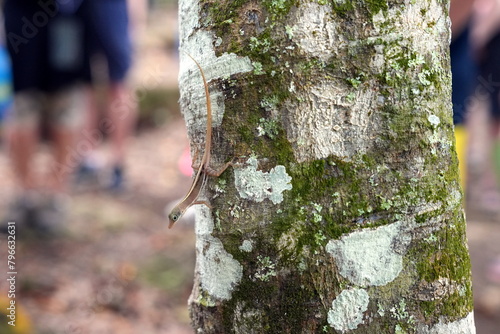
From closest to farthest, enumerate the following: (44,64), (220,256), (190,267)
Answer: (220,256), (190,267), (44,64)

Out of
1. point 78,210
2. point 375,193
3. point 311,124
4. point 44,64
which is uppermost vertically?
point 44,64

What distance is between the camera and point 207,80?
1370 mm

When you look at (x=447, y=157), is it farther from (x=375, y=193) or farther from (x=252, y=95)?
(x=252, y=95)

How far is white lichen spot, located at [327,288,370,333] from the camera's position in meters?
1.28

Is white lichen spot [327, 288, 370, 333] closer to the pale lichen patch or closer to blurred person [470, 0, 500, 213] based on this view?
the pale lichen patch

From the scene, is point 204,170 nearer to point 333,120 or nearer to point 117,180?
point 333,120

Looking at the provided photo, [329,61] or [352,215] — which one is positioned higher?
[329,61]

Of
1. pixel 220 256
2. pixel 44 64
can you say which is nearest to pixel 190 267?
pixel 44 64

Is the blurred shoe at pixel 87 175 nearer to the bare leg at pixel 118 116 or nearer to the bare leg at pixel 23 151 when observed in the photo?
the bare leg at pixel 118 116

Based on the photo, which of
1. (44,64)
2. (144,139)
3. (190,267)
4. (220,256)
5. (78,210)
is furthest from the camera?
(144,139)

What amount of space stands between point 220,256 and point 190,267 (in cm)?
297

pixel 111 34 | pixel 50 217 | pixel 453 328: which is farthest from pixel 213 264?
pixel 111 34

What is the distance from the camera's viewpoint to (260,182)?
1321 mm

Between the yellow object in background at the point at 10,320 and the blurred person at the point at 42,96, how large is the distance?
135 centimetres
